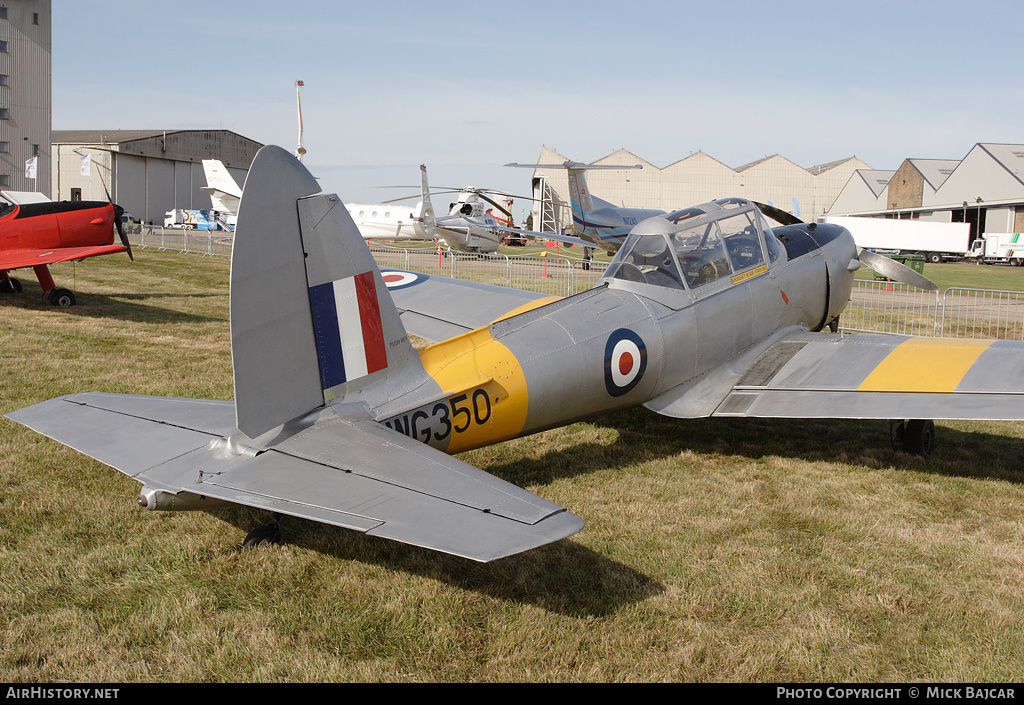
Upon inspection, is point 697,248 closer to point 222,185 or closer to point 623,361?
point 623,361

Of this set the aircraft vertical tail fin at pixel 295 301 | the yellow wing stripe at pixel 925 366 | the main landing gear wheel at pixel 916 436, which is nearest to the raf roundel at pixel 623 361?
the yellow wing stripe at pixel 925 366

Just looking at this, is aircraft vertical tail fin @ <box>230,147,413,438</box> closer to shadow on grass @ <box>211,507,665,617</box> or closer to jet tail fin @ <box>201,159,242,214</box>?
shadow on grass @ <box>211,507,665,617</box>

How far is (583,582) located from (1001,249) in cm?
5371

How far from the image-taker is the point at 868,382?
19.3 feet

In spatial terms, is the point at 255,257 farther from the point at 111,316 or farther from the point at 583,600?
the point at 111,316

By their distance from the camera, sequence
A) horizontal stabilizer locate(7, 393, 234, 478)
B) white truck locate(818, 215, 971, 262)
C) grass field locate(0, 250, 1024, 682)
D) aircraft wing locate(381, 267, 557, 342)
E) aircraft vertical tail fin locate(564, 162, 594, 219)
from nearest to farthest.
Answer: grass field locate(0, 250, 1024, 682), horizontal stabilizer locate(7, 393, 234, 478), aircraft wing locate(381, 267, 557, 342), aircraft vertical tail fin locate(564, 162, 594, 219), white truck locate(818, 215, 971, 262)

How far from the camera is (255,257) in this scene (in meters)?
3.71

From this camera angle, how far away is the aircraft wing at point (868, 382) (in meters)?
5.46

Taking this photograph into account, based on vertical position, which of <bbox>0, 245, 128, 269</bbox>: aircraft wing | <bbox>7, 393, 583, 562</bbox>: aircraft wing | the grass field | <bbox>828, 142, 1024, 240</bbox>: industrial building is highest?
<bbox>828, 142, 1024, 240</bbox>: industrial building

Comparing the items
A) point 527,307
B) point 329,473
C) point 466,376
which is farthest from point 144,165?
point 329,473

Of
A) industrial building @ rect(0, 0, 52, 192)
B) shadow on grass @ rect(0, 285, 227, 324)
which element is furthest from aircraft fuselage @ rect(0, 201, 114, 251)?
industrial building @ rect(0, 0, 52, 192)

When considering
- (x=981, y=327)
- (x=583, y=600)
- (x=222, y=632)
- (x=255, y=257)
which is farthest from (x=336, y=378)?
(x=981, y=327)

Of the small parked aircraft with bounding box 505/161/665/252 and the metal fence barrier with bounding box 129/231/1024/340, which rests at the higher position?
the small parked aircraft with bounding box 505/161/665/252

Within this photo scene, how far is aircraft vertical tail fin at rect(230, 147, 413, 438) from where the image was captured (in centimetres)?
369
